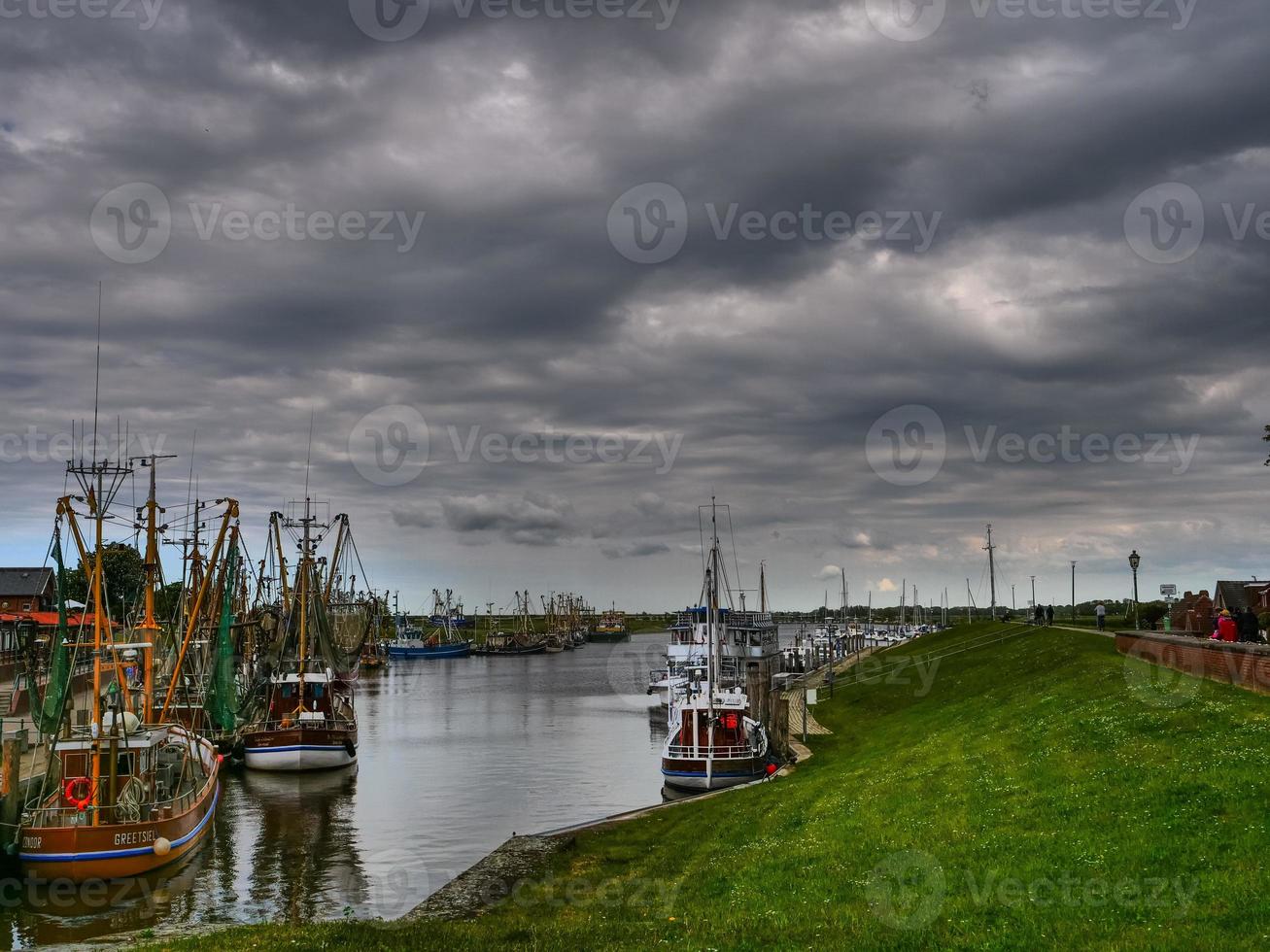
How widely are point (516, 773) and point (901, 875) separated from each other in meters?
51.0

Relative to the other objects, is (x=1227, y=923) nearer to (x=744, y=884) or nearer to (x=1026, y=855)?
(x=1026, y=855)

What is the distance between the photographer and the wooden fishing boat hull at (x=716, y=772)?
5669 cm

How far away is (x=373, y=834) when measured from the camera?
51.9 m

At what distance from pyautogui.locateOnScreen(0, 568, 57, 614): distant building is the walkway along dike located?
12061cm

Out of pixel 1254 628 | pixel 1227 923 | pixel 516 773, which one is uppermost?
pixel 1254 628

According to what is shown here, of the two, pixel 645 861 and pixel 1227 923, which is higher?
pixel 1227 923

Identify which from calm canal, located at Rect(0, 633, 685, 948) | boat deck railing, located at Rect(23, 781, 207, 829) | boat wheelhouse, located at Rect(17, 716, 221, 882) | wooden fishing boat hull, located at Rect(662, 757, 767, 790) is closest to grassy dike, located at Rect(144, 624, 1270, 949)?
calm canal, located at Rect(0, 633, 685, 948)

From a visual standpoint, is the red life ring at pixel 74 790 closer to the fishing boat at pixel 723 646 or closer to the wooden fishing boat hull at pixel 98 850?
the wooden fishing boat hull at pixel 98 850

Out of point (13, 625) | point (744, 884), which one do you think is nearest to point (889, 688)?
point (744, 884)

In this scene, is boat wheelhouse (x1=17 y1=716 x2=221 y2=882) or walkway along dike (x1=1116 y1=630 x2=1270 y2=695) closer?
walkway along dike (x1=1116 y1=630 x2=1270 y2=695)

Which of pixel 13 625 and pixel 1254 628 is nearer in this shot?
pixel 1254 628

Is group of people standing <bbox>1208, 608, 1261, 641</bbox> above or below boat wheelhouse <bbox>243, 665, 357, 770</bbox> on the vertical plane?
above

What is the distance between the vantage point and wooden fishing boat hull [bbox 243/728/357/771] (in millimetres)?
70812

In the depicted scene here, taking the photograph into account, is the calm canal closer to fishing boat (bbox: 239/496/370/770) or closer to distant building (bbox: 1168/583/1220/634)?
fishing boat (bbox: 239/496/370/770)
